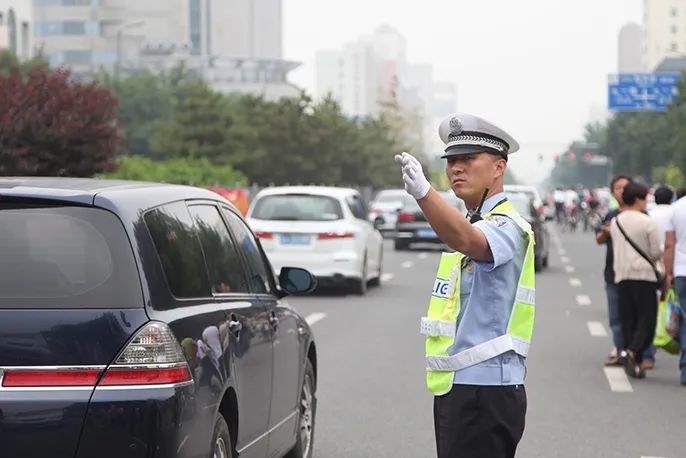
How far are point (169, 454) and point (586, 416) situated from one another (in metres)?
5.72

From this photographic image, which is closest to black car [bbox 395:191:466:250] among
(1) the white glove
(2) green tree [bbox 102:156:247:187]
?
(2) green tree [bbox 102:156:247:187]

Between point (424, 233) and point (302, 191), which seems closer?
point (302, 191)

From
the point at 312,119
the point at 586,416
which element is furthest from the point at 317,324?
the point at 312,119

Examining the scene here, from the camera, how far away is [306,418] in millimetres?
7895

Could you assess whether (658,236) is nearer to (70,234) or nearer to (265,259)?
(265,259)

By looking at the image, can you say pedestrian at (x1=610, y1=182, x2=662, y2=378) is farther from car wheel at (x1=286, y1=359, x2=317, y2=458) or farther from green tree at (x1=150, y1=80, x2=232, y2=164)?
green tree at (x1=150, y1=80, x2=232, y2=164)

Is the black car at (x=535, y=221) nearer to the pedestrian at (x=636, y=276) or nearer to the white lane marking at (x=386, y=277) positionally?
the white lane marking at (x=386, y=277)

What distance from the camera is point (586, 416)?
10172mm

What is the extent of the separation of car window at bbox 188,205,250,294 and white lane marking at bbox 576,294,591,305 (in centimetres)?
1456

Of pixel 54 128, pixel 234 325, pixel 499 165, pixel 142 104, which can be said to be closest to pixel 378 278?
pixel 54 128

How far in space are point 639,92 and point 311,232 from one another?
46775mm

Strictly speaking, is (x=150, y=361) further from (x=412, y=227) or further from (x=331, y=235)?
(x=412, y=227)

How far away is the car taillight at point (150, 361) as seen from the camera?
16.1 ft

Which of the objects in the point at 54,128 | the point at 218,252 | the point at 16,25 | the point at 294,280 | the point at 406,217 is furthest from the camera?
the point at 16,25
